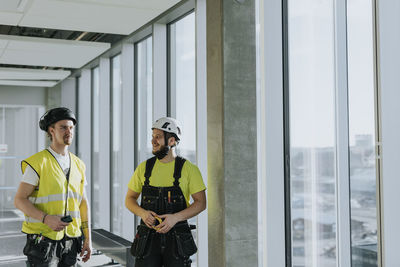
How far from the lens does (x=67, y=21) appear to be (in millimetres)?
5707

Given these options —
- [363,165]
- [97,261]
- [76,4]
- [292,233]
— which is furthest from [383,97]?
[97,261]

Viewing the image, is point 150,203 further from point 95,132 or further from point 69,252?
point 95,132

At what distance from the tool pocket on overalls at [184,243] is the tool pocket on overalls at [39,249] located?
0.90 m

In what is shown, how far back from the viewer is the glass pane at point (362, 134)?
3432mm

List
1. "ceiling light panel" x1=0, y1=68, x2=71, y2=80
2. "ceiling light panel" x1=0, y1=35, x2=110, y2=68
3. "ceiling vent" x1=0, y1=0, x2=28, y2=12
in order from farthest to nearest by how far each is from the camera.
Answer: "ceiling light panel" x1=0, y1=68, x2=71, y2=80, "ceiling light panel" x1=0, y1=35, x2=110, y2=68, "ceiling vent" x1=0, y1=0, x2=28, y2=12

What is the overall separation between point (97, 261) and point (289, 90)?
3.95 meters

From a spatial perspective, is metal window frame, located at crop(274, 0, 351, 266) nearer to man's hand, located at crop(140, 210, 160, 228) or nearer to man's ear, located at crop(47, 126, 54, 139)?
man's hand, located at crop(140, 210, 160, 228)

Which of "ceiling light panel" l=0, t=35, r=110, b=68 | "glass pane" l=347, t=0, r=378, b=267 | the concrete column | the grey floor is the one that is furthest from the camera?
the grey floor

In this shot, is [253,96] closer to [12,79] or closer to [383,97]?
[383,97]

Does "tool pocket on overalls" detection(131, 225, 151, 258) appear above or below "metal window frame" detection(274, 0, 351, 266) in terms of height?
below

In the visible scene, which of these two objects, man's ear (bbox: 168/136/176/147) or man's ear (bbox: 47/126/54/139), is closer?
man's ear (bbox: 47/126/54/139)

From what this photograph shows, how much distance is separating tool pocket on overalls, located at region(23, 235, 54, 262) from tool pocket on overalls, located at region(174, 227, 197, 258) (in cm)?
90

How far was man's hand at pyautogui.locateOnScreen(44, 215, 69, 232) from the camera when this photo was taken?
296 centimetres

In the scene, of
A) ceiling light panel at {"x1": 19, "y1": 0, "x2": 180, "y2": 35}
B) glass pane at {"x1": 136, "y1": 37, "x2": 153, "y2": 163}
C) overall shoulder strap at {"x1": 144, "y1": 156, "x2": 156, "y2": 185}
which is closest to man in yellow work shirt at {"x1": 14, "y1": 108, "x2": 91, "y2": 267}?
overall shoulder strap at {"x1": 144, "y1": 156, "x2": 156, "y2": 185}
